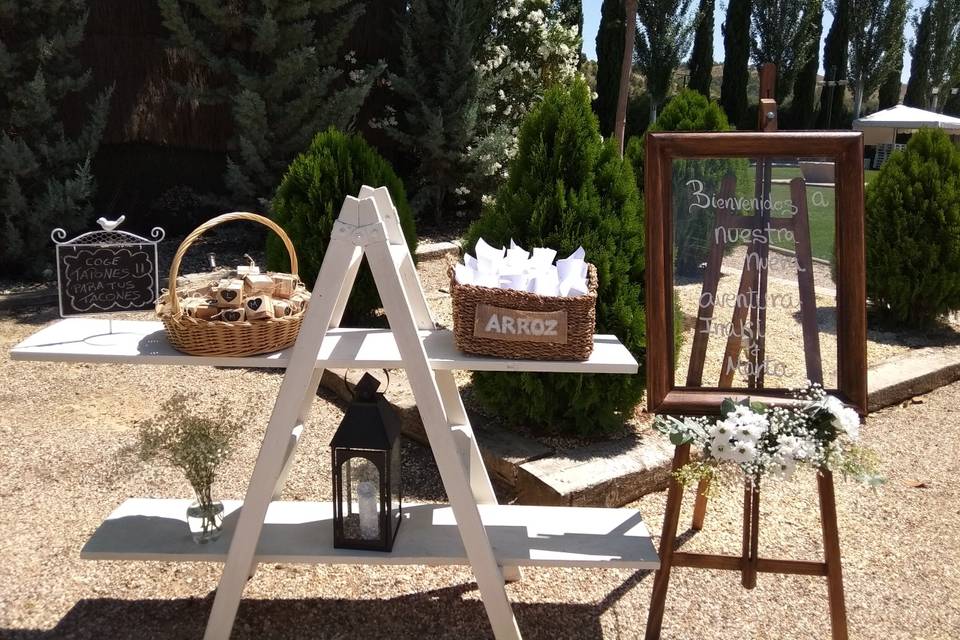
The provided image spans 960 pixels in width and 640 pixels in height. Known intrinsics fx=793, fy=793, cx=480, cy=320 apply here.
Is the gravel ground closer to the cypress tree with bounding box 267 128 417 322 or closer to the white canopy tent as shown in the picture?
the cypress tree with bounding box 267 128 417 322

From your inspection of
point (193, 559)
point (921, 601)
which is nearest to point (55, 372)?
point (193, 559)

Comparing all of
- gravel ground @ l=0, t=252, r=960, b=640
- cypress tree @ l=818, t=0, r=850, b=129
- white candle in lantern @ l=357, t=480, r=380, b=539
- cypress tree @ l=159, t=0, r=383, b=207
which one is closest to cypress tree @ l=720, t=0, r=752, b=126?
cypress tree @ l=818, t=0, r=850, b=129

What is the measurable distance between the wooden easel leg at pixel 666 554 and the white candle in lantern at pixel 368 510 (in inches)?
35.1

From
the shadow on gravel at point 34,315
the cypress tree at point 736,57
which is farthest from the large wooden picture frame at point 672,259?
the cypress tree at point 736,57

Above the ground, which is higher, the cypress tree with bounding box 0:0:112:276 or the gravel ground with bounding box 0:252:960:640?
the cypress tree with bounding box 0:0:112:276

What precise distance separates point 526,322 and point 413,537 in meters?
0.82

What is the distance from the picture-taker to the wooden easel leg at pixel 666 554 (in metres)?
2.48

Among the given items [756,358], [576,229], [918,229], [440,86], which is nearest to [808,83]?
[440,86]

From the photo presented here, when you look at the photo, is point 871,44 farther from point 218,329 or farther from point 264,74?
point 218,329

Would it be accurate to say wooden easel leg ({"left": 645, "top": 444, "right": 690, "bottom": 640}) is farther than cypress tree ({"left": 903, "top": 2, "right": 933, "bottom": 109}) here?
No

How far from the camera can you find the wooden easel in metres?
2.40

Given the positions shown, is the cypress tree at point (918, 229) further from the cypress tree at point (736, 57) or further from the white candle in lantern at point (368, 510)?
the cypress tree at point (736, 57)

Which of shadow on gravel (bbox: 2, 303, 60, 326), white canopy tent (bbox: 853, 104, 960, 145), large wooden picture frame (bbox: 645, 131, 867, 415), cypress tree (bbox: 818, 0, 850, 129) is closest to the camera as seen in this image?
large wooden picture frame (bbox: 645, 131, 867, 415)

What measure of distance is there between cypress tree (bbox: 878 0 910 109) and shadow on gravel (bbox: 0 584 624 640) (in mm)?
31530
